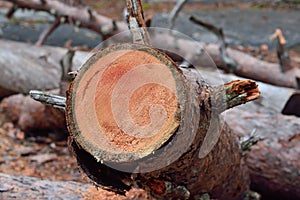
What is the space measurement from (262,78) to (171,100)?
257 centimetres

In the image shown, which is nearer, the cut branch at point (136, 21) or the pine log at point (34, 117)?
the cut branch at point (136, 21)

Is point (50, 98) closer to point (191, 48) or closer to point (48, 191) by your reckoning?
point (48, 191)

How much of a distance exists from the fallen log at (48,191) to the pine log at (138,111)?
0.34 metres

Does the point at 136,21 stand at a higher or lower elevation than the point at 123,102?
higher

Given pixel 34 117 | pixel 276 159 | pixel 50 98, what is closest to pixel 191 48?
pixel 34 117

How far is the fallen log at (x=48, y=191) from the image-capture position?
1.73m

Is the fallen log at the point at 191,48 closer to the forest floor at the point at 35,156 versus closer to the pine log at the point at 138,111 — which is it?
the forest floor at the point at 35,156

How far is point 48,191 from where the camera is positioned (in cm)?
179

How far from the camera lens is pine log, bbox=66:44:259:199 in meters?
1.29

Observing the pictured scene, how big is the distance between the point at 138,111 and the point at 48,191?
673 mm

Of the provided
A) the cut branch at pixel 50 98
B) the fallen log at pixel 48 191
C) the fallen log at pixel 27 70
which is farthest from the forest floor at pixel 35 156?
the cut branch at pixel 50 98

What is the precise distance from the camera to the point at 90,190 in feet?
5.96

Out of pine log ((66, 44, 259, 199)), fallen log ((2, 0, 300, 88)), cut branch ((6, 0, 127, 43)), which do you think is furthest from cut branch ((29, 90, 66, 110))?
cut branch ((6, 0, 127, 43))

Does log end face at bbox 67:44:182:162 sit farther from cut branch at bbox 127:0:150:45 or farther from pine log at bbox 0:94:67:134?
pine log at bbox 0:94:67:134
